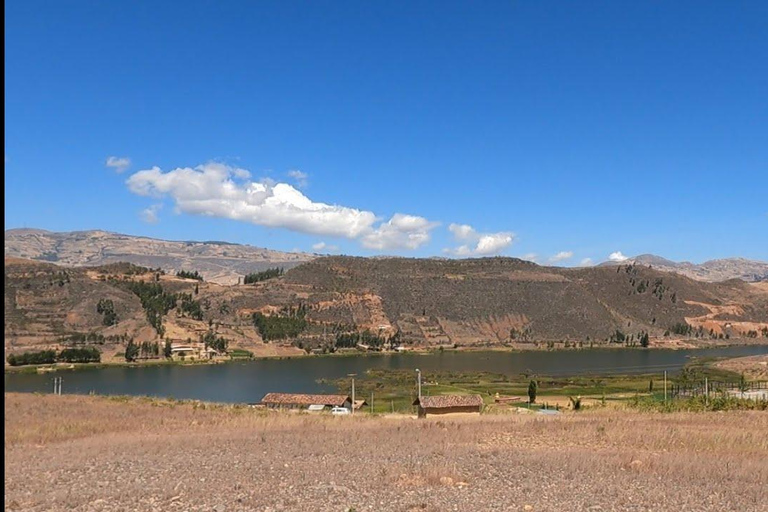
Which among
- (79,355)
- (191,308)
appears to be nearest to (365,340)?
(191,308)

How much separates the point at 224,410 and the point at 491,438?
55.1 feet

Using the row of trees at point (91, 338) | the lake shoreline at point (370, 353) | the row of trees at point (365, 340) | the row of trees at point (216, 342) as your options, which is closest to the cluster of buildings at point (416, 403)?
the lake shoreline at point (370, 353)

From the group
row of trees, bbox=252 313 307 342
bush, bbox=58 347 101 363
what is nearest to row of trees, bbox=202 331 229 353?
row of trees, bbox=252 313 307 342

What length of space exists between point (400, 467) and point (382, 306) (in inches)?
5831

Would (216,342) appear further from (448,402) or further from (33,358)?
(448,402)

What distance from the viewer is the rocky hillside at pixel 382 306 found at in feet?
415

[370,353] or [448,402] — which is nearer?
[448,402]

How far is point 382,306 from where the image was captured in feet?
527

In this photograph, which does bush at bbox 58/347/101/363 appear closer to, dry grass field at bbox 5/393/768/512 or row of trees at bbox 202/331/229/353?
row of trees at bbox 202/331/229/353

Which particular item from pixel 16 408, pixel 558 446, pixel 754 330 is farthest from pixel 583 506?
pixel 754 330

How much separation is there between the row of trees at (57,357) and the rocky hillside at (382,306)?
704 centimetres

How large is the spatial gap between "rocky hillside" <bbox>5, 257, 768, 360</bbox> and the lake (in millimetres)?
18369

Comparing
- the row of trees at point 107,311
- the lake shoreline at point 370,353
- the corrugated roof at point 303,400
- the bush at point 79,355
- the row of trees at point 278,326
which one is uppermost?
the row of trees at point 107,311

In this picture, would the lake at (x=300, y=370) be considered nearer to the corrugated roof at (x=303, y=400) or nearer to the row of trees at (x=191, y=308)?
the corrugated roof at (x=303, y=400)
